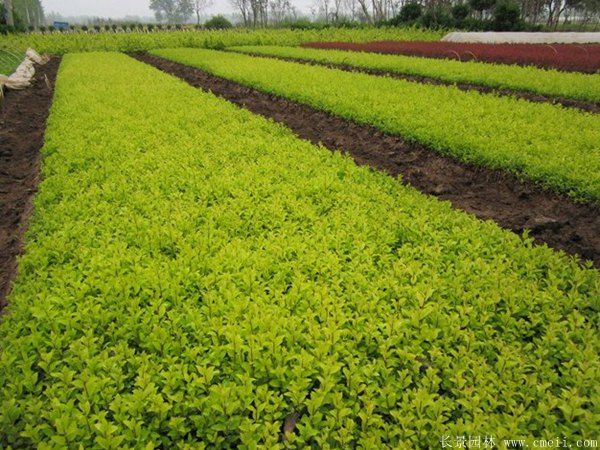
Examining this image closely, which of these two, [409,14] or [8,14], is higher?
[8,14]

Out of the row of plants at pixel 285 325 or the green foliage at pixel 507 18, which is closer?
the row of plants at pixel 285 325

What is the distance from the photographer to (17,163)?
8812 mm

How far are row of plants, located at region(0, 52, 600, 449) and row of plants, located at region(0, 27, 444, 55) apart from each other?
32803mm

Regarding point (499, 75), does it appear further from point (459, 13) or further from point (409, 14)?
point (409, 14)

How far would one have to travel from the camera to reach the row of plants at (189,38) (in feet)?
105

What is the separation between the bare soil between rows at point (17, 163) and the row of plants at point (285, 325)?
821 millimetres

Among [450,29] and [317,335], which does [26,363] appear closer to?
[317,335]

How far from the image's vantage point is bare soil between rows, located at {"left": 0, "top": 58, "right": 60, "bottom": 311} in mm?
5285

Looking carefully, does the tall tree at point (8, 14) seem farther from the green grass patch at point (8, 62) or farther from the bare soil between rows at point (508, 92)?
the bare soil between rows at point (508, 92)

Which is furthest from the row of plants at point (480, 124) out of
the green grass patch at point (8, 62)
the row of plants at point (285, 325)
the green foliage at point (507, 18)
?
the green foliage at point (507, 18)

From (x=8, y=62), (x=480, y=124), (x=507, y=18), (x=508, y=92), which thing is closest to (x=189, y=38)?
(x=8, y=62)

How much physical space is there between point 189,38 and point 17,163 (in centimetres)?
3003

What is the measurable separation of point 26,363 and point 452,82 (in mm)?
15149

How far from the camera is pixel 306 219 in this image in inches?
172
